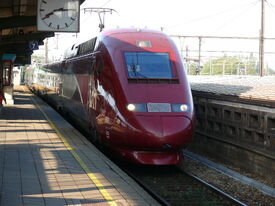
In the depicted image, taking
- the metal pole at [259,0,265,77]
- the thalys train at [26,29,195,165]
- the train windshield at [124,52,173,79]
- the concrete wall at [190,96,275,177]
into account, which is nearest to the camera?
the thalys train at [26,29,195,165]

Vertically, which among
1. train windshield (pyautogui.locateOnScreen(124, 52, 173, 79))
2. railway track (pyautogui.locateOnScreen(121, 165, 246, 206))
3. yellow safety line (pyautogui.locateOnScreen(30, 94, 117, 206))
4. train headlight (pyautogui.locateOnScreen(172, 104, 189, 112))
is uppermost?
train windshield (pyautogui.locateOnScreen(124, 52, 173, 79))

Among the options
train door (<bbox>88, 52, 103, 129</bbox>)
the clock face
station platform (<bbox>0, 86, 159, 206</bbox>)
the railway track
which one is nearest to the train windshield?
train door (<bbox>88, 52, 103, 129</bbox>)

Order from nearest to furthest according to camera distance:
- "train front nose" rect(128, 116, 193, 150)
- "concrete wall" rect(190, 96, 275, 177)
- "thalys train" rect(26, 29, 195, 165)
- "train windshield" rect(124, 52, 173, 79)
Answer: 1. "train front nose" rect(128, 116, 193, 150)
2. "thalys train" rect(26, 29, 195, 165)
3. "train windshield" rect(124, 52, 173, 79)
4. "concrete wall" rect(190, 96, 275, 177)

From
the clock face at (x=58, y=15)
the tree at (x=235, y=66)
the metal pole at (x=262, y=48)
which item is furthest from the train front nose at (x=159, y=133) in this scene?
the tree at (x=235, y=66)

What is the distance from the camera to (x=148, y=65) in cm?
945

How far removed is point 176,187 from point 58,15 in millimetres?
5578

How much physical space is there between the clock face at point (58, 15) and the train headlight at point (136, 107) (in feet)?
11.8


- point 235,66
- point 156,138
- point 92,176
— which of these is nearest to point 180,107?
point 156,138

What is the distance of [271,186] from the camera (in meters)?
8.79

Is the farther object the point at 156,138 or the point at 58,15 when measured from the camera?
the point at 58,15

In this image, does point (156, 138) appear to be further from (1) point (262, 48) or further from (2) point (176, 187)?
(1) point (262, 48)

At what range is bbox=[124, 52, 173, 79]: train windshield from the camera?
9.27 meters

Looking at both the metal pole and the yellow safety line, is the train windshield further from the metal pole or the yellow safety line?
the metal pole

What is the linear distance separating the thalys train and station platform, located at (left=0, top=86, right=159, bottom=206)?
0.70 meters
